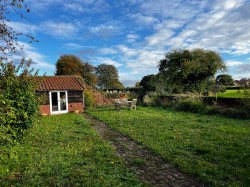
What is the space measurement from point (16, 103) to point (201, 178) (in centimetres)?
551

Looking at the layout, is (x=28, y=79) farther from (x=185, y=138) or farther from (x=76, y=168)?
(x=185, y=138)

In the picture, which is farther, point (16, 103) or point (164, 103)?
point (164, 103)

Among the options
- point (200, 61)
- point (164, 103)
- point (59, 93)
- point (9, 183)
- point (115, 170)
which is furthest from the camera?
point (200, 61)

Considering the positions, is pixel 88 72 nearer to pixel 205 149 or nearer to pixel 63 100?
pixel 63 100

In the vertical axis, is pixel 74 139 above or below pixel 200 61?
below

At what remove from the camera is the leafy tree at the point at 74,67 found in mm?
38656

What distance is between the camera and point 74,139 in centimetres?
825

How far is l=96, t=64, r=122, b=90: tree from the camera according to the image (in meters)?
44.9

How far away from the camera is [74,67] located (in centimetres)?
3912

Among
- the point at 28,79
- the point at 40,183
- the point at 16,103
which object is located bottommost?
the point at 40,183

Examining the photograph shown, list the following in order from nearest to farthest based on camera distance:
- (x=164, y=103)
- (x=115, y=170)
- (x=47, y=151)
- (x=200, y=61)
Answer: (x=115, y=170)
(x=47, y=151)
(x=164, y=103)
(x=200, y=61)

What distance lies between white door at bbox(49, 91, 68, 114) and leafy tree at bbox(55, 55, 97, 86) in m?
18.7

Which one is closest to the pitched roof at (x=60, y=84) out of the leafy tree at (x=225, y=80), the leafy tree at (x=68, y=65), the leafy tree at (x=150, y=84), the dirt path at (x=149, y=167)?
the leafy tree at (x=150, y=84)

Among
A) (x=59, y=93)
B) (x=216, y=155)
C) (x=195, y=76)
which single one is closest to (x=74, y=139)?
(x=216, y=155)
